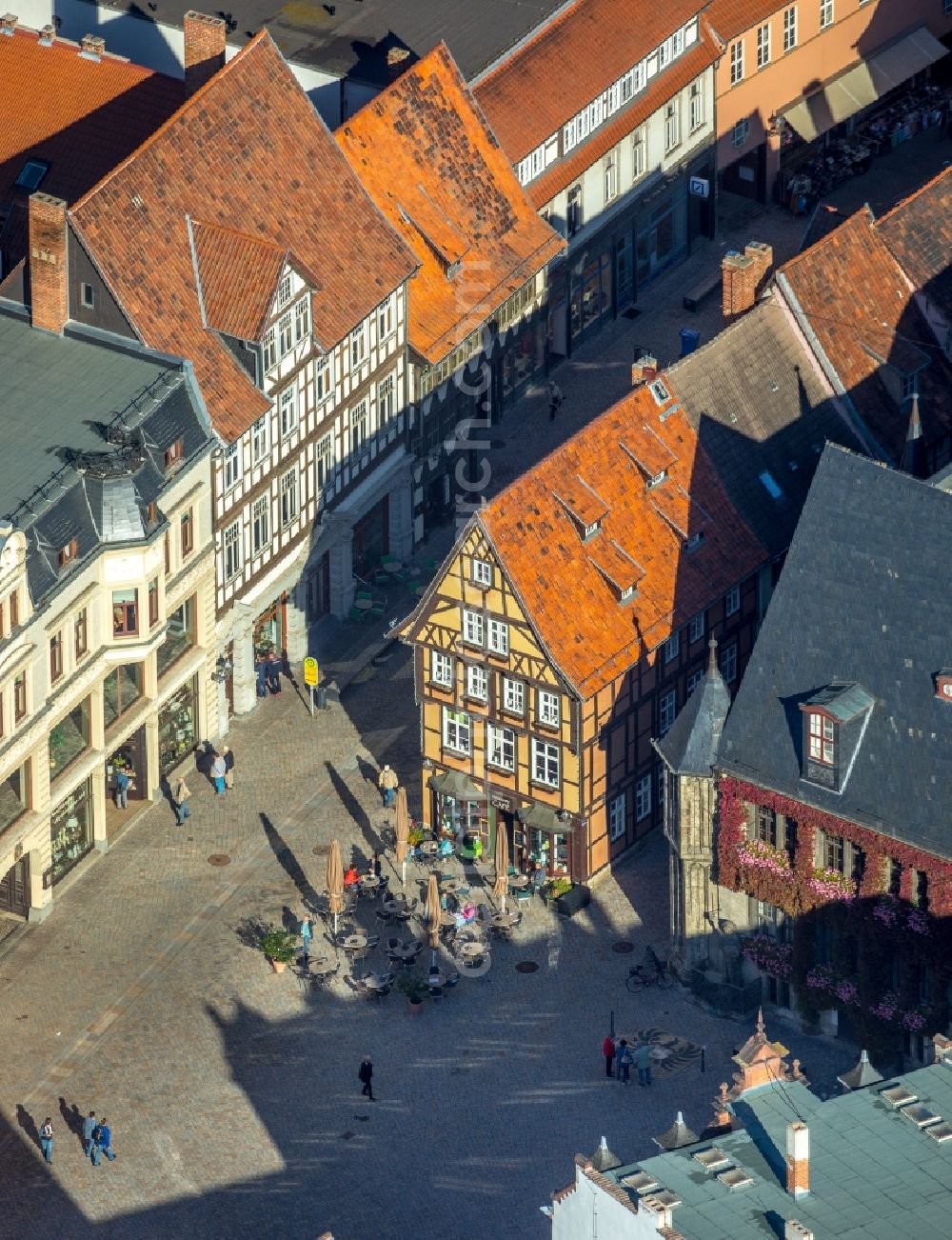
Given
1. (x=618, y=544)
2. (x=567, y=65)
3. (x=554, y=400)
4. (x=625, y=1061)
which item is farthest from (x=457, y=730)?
(x=567, y=65)

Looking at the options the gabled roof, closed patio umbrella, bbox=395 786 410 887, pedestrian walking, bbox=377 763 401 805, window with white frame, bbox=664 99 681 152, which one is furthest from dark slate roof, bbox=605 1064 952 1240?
window with white frame, bbox=664 99 681 152

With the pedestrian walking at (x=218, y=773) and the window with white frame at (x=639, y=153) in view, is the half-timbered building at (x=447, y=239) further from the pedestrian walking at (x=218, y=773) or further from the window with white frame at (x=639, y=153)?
the pedestrian walking at (x=218, y=773)

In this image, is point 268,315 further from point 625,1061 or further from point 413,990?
point 625,1061

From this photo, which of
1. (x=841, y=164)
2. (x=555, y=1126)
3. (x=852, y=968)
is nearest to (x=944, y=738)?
(x=852, y=968)

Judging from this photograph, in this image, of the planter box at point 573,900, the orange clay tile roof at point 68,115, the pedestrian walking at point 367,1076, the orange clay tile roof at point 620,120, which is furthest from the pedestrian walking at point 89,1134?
the orange clay tile roof at point 620,120

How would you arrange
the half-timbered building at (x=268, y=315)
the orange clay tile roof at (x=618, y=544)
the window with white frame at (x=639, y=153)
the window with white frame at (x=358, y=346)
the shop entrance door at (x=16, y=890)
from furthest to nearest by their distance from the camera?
the window with white frame at (x=639, y=153), the window with white frame at (x=358, y=346), the half-timbered building at (x=268, y=315), the shop entrance door at (x=16, y=890), the orange clay tile roof at (x=618, y=544)

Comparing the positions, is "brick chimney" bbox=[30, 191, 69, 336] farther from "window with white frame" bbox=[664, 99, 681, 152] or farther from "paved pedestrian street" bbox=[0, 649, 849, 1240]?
"window with white frame" bbox=[664, 99, 681, 152]
